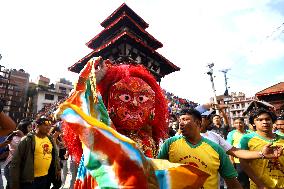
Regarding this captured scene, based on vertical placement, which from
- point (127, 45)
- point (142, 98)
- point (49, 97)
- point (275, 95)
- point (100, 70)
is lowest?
point (142, 98)

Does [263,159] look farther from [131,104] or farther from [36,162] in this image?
[36,162]

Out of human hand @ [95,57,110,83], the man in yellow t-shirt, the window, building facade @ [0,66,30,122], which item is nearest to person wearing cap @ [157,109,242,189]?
human hand @ [95,57,110,83]

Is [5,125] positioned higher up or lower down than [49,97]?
lower down

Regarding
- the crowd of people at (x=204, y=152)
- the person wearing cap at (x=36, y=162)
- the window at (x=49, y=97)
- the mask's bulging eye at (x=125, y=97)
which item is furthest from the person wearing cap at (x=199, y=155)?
the window at (x=49, y=97)

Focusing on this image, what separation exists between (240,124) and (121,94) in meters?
5.00

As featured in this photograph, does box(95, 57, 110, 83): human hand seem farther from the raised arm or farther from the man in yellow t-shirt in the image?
the man in yellow t-shirt

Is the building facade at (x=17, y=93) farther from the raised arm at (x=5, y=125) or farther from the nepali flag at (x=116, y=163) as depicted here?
the nepali flag at (x=116, y=163)

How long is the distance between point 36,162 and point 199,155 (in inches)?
118

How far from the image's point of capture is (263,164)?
132 inches

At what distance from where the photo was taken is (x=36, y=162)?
4.46m

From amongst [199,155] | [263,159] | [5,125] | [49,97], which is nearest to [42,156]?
[5,125]

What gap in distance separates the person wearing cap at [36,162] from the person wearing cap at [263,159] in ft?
9.86

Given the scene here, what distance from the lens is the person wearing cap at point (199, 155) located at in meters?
2.44

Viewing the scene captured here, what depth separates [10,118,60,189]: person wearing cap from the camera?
4.14m
